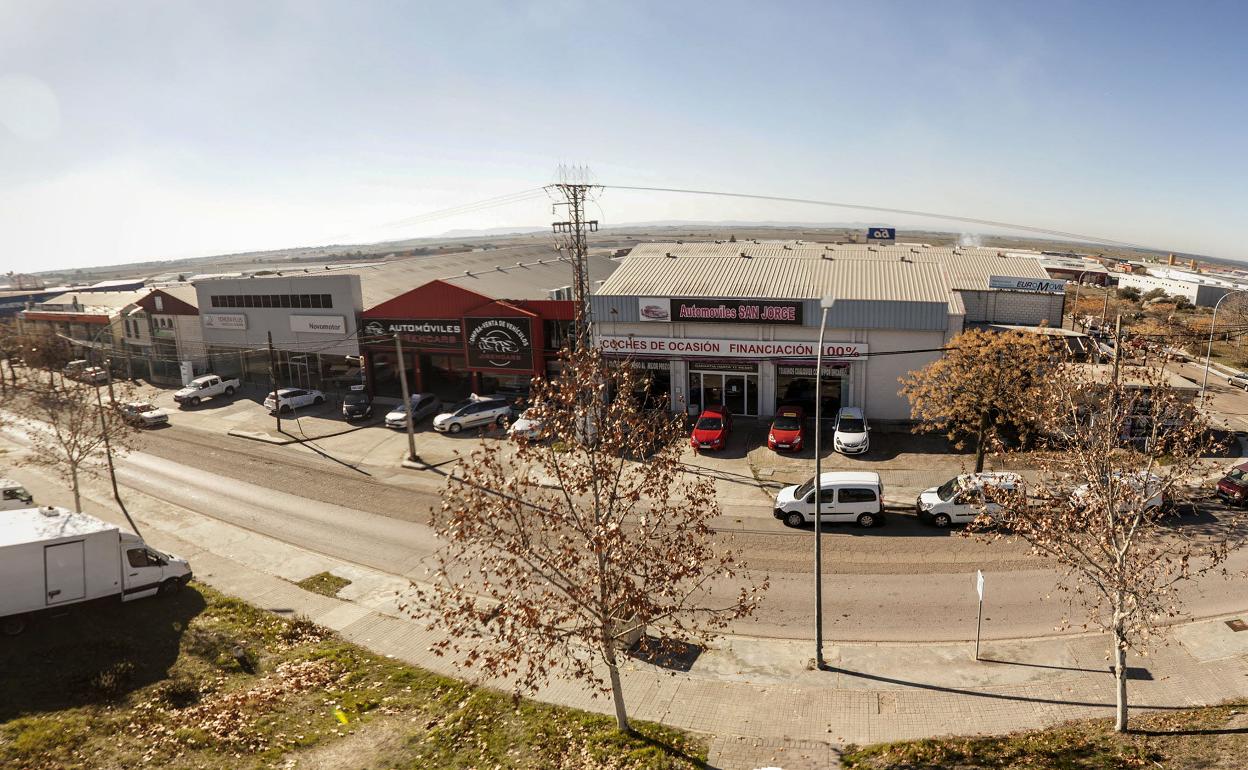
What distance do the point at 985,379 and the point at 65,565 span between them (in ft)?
91.0

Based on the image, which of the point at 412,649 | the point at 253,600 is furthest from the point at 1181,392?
the point at 253,600

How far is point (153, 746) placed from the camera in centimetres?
1291

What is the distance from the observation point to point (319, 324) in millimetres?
44000

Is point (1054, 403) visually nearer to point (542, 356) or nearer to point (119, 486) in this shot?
point (542, 356)

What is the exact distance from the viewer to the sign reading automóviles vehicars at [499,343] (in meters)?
37.7

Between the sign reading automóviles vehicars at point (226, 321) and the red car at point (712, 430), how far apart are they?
3420cm

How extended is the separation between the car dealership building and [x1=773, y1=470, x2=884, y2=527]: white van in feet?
32.4

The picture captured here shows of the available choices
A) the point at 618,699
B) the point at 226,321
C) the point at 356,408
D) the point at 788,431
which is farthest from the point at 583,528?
the point at 226,321

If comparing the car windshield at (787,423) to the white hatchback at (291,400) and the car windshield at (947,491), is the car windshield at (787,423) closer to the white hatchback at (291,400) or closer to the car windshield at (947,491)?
the car windshield at (947,491)

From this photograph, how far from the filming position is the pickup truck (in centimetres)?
4478

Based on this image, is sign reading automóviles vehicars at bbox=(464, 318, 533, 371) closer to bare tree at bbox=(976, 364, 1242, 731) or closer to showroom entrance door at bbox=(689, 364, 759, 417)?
showroom entrance door at bbox=(689, 364, 759, 417)

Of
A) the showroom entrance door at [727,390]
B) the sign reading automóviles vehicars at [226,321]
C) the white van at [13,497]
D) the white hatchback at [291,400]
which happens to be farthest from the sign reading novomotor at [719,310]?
the sign reading automóviles vehicars at [226,321]

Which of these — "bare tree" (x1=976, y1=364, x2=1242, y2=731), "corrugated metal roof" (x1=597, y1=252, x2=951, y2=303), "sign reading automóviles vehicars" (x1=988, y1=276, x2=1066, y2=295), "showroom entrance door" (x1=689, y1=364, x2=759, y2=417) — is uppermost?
"corrugated metal roof" (x1=597, y1=252, x2=951, y2=303)

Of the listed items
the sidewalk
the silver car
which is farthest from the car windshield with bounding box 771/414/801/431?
the silver car
